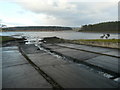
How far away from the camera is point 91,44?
23.1m

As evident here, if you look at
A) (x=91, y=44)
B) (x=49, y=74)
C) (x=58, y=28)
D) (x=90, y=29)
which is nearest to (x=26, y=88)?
(x=49, y=74)

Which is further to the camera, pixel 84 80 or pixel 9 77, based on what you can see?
pixel 9 77

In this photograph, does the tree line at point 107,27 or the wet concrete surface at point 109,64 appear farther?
the tree line at point 107,27

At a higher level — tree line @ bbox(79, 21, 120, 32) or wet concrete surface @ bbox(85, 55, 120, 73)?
tree line @ bbox(79, 21, 120, 32)

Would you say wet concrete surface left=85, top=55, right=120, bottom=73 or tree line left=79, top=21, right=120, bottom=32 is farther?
tree line left=79, top=21, right=120, bottom=32

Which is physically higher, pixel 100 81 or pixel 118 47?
pixel 118 47

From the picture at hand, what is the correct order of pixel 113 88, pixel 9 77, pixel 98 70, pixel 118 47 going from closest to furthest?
pixel 113 88 < pixel 9 77 < pixel 98 70 < pixel 118 47

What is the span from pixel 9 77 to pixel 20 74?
0.76m

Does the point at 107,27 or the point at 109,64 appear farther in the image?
the point at 107,27

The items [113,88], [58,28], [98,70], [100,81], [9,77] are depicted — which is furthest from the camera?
[58,28]

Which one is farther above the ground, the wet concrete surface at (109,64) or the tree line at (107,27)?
the tree line at (107,27)

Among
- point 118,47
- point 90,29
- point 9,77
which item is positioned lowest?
point 9,77

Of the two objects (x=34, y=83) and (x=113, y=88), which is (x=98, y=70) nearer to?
(x=113, y=88)

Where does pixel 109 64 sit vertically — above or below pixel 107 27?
below
